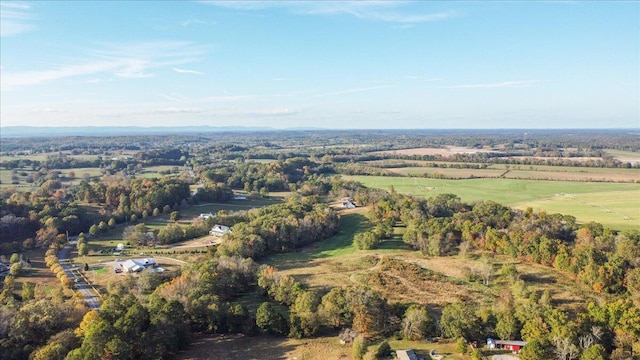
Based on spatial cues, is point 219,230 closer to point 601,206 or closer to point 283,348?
point 283,348

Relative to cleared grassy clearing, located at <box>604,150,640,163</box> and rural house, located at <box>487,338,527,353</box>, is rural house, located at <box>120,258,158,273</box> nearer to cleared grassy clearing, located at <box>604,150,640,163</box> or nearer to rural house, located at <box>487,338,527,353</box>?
rural house, located at <box>487,338,527,353</box>

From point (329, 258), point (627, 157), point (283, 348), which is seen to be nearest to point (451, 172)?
point (329, 258)

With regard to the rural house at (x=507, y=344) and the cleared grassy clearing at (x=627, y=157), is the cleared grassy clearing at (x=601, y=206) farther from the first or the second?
the cleared grassy clearing at (x=627, y=157)

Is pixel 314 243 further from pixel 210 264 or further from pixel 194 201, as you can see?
pixel 194 201

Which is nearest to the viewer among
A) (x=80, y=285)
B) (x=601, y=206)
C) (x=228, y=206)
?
(x=80, y=285)

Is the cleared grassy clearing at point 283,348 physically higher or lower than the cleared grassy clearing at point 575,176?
lower

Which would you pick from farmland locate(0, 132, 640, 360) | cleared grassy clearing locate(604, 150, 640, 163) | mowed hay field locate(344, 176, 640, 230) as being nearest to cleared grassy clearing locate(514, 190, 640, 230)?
mowed hay field locate(344, 176, 640, 230)

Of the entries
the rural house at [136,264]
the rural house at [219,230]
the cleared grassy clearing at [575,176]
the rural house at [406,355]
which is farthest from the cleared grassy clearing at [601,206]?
Answer: the rural house at [136,264]

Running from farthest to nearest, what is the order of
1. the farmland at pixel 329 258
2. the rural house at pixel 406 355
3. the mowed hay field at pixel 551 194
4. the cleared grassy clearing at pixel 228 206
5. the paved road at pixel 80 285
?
the cleared grassy clearing at pixel 228 206 → the mowed hay field at pixel 551 194 → the paved road at pixel 80 285 → the farmland at pixel 329 258 → the rural house at pixel 406 355
